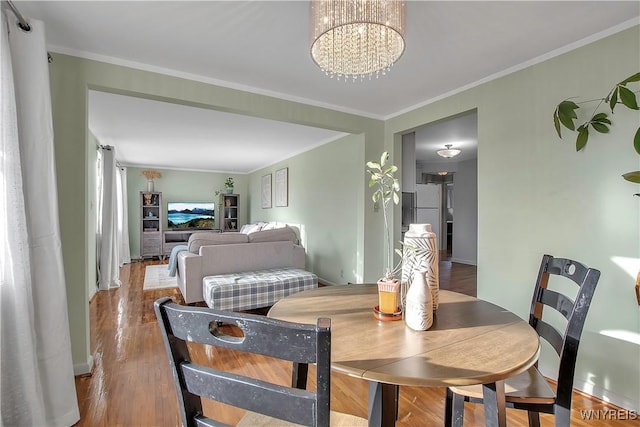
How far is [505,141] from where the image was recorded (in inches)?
95.0

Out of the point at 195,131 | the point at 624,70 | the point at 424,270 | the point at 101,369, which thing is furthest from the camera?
the point at 195,131

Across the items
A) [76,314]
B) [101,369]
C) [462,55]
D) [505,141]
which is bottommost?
[101,369]

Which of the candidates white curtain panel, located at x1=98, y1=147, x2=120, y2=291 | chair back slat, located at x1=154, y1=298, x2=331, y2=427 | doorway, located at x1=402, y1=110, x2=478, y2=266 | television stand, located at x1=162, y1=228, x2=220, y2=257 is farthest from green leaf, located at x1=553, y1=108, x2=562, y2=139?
television stand, located at x1=162, y1=228, x2=220, y2=257

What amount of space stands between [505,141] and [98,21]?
291 centimetres

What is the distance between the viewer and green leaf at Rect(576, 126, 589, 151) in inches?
75.9

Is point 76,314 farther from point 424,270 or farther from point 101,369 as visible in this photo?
point 424,270

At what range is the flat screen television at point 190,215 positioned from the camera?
7.56m

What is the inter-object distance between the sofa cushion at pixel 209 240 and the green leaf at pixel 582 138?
3185 millimetres

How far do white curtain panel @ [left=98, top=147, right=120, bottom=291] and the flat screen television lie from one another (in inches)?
117

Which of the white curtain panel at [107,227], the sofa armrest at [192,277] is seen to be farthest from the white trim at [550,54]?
the white curtain panel at [107,227]

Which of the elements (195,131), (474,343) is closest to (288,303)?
(474,343)

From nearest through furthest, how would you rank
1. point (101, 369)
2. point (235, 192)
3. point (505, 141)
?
1. point (101, 369)
2. point (505, 141)
3. point (235, 192)

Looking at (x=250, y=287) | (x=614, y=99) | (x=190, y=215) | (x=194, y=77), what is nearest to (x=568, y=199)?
(x=614, y=99)

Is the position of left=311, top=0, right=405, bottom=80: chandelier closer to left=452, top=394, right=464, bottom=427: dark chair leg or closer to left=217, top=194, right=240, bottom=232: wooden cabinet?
left=452, top=394, right=464, bottom=427: dark chair leg
